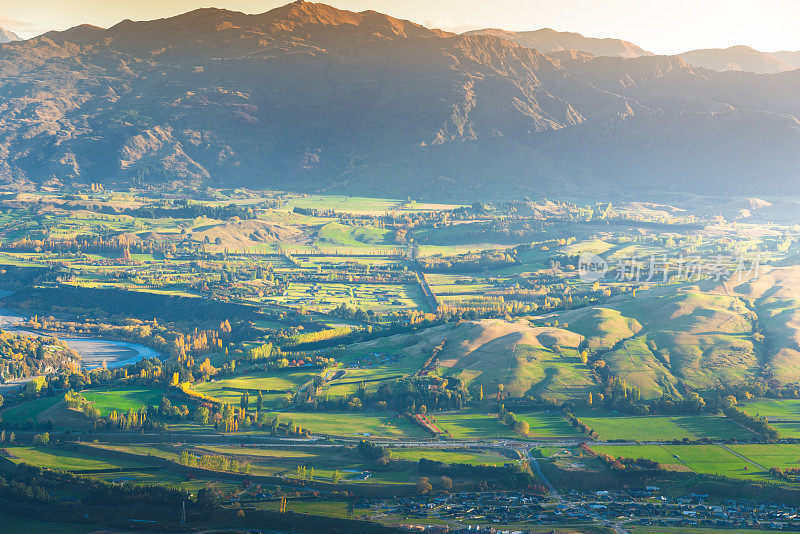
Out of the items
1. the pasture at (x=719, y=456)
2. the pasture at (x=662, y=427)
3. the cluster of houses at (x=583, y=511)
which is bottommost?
the cluster of houses at (x=583, y=511)

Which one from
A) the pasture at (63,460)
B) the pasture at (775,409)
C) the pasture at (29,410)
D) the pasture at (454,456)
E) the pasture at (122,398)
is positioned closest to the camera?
the pasture at (454,456)

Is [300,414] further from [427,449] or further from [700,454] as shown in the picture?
[700,454]

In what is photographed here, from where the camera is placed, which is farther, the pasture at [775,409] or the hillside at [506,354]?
the hillside at [506,354]

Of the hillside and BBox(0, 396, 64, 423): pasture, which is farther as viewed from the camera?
the hillside

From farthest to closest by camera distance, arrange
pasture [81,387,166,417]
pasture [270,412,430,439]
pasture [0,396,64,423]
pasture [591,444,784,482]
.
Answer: pasture [81,387,166,417], pasture [0,396,64,423], pasture [270,412,430,439], pasture [591,444,784,482]

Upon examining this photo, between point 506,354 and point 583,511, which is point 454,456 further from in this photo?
point 506,354

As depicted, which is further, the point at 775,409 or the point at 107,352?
the point at 107,352

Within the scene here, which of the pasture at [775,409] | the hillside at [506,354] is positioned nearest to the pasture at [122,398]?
the hillside at [506,354]

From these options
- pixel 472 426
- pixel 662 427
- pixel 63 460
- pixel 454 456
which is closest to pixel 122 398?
pixel 63 460

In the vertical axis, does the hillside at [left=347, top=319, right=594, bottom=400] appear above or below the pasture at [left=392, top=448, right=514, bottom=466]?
above

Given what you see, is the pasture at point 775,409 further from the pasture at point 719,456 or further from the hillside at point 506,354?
the hillside at point 506,354

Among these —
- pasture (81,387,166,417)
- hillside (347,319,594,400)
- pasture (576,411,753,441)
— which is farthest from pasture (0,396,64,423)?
pasture (576,411,753,441)

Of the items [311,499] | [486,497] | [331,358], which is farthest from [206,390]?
[486,497]

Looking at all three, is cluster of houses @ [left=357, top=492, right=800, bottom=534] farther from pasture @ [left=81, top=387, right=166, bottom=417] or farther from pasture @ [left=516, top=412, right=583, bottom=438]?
pasture @ [left=81, top=387, right=166, bottom=417]
